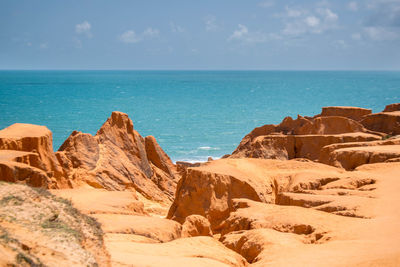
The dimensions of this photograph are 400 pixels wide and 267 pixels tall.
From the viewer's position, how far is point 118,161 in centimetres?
2222

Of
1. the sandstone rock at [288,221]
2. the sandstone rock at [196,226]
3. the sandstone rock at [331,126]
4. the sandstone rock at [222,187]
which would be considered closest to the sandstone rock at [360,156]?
the sandstone rock at [222,187]

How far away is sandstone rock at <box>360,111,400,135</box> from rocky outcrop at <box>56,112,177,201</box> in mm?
10866

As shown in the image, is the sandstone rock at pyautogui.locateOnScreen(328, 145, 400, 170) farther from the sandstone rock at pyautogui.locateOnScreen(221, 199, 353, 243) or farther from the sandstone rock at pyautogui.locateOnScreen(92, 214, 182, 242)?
the sandstone rock at pyautogui.locateOnScreen(92, 214, 182, 242)

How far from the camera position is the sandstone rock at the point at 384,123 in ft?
88.7

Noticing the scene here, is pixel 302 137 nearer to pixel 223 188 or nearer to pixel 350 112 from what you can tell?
pixel 350 112

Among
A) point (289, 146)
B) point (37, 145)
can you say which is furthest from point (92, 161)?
point (289, 146)

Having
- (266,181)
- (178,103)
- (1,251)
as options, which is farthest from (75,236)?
(178,103)

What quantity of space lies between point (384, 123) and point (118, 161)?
1438cm

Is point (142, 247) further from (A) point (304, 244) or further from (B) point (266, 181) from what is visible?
(B) point (266, 181)

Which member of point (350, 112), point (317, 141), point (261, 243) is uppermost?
point (350, 112)

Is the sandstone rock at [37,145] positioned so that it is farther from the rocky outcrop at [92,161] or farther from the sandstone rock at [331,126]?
the sandstone rock at [331,126]

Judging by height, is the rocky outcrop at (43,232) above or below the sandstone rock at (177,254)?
above

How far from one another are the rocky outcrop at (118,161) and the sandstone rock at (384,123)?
10.9 m

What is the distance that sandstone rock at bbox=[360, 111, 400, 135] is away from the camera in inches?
1065
